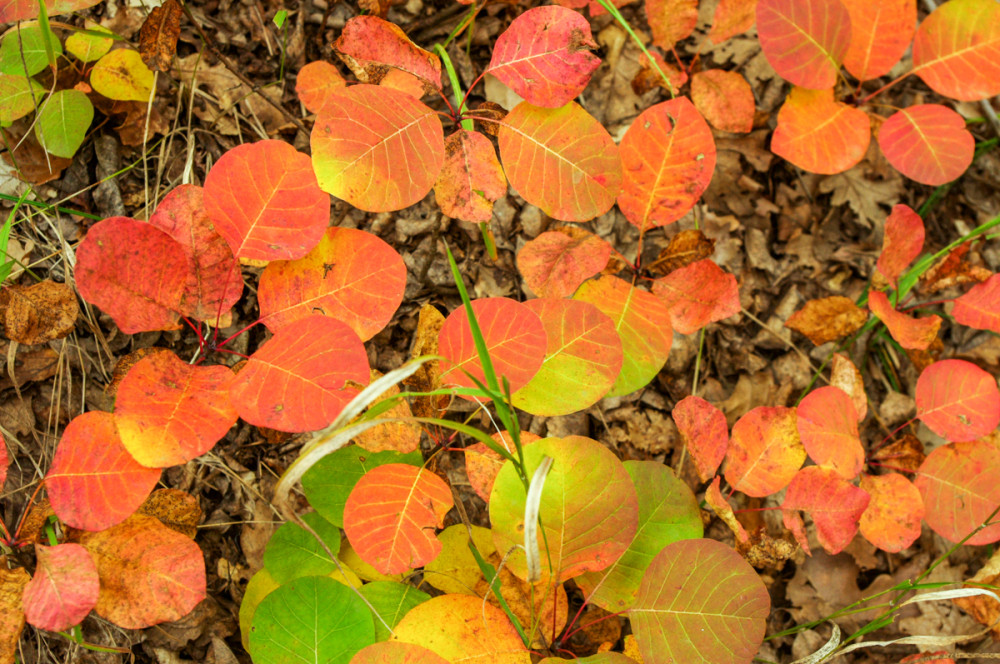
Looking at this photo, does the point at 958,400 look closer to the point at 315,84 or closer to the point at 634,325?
the point at 634,325

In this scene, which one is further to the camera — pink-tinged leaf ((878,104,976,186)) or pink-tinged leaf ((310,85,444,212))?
pink-tinged leaf ((878,104,976,186))

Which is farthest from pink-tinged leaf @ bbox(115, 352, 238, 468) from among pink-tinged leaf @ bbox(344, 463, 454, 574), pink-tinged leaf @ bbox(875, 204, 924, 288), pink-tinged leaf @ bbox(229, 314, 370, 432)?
pink-tinged leaf @ bbox(875, 204, 924, 288)

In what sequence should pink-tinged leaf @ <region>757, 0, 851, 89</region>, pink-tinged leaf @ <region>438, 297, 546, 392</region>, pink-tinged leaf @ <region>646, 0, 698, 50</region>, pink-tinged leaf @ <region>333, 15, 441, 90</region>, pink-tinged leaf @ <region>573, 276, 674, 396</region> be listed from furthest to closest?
pink-tinged leaf @ <region>646, 0, 698, 50</region>
pink-tinged leaf @ <region>757, 0, 851, 89</region>
pink-tinged leaf @ <region>573, 276, 674, 396</region>
pink-tinged leaf @ <region>333, 15, 441, 90</region>
pink-tinged leaf @ <region>438, 297, 546, 392</region>

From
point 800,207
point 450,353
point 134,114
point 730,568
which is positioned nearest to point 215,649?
point 450,353

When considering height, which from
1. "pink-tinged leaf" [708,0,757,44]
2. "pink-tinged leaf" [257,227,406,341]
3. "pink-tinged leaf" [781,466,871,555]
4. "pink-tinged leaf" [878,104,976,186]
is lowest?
"pink-tinged leaf" [781,466,871,555]

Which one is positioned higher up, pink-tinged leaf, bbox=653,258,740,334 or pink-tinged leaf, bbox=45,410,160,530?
pink-tinged leaf, bbox=653,258,740,334

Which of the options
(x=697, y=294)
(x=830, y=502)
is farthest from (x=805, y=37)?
(x=830, y=502)

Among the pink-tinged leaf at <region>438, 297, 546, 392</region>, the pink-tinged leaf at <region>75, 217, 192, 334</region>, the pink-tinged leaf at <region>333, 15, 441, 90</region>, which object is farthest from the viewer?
the pink-tinged leaf at <region>333, 15, 441, 90</region>

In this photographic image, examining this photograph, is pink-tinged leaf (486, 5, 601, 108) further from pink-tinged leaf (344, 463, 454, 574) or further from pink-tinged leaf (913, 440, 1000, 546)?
pink-tinged leaf (913, 440, 1000, 546)
